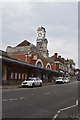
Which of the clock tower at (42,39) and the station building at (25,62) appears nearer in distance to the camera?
the station building at (25,62)

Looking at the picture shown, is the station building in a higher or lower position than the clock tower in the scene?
lower

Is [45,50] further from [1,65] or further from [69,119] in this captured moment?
[69,119]

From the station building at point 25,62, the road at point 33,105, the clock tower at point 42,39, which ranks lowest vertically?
the road at point 33,105

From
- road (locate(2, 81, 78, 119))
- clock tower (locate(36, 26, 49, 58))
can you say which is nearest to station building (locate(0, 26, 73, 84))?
clock tower (locate(36, 26, 49, 58))

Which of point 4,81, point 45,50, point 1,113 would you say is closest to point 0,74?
point 4,81

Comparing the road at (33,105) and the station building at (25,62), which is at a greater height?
the station building at (25,62)

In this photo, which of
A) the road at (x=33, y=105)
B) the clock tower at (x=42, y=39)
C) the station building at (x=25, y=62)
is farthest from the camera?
the clock tower at (x=42, y=39)

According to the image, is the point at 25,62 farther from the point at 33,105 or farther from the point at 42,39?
the point at 33,105

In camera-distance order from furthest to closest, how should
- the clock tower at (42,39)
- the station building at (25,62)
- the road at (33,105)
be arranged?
the clock tower at (42,39), the station building at (25,62), the road at (33,105)

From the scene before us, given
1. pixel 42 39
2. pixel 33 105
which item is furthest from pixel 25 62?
pixel 33 105

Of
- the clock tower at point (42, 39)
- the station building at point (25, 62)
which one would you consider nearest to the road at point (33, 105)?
the station building at point (25, 62)

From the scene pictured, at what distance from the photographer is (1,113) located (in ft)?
30.0

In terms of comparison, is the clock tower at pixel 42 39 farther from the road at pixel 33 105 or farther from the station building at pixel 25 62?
the road at pixel 33 105

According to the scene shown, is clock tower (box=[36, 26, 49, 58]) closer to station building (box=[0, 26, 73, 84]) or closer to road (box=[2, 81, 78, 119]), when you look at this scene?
station building (box=[0, 26, 73, 84])
